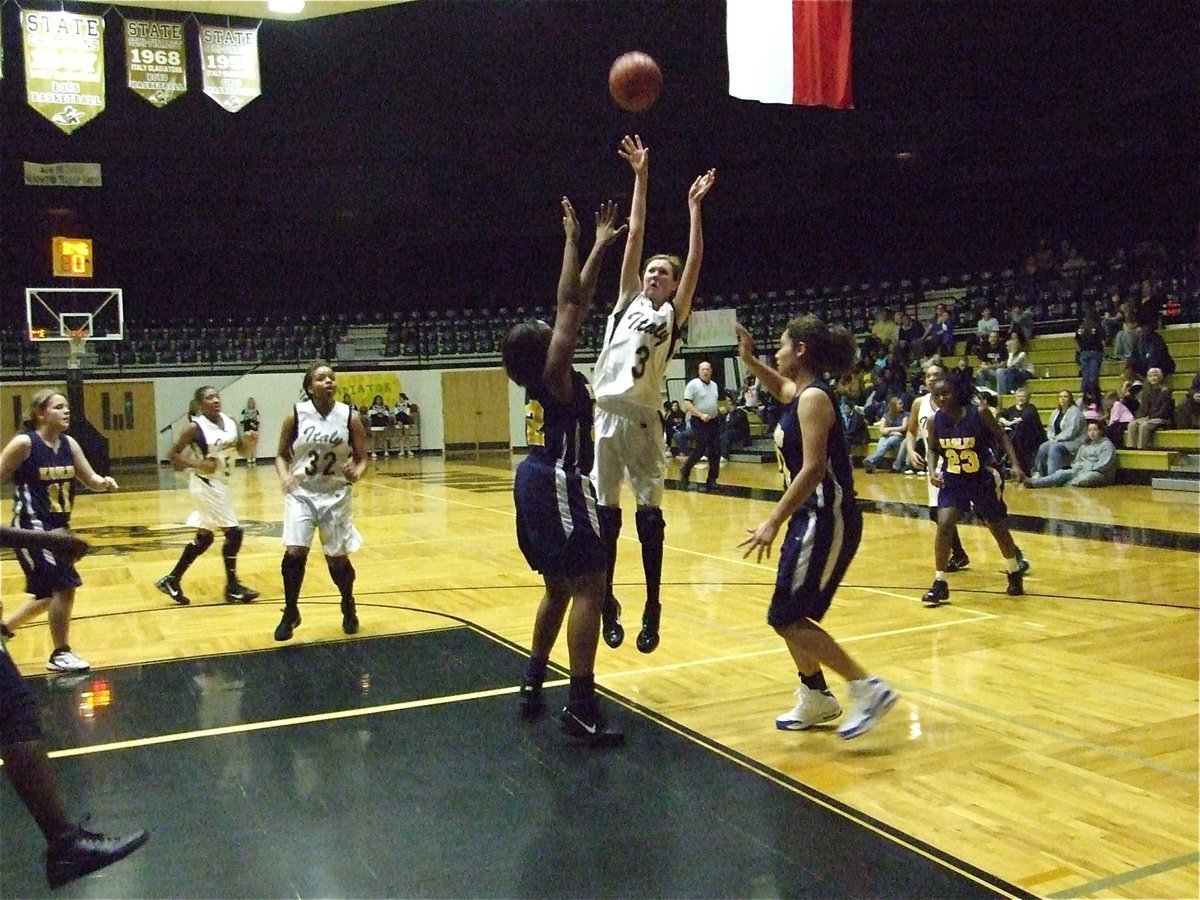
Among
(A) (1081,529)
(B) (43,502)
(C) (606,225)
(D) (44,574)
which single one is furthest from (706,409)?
(C) (606,225)

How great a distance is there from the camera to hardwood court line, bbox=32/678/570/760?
14.1 feet

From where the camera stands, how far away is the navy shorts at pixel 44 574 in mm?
5410

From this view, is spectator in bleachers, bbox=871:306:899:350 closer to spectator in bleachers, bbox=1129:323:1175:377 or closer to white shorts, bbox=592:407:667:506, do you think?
spectator in bleachers, bbox=1129:323:1175:377

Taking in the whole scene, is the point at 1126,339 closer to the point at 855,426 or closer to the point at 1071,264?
the point at 1071,264

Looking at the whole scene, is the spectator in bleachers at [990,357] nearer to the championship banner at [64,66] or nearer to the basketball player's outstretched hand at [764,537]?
the championship banner at [64,66]

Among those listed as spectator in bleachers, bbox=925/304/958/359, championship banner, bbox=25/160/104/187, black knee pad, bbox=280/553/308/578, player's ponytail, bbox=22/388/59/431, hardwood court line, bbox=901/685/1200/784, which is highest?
championship banner, bbox=25/160/104/187

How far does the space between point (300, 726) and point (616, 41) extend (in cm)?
1744

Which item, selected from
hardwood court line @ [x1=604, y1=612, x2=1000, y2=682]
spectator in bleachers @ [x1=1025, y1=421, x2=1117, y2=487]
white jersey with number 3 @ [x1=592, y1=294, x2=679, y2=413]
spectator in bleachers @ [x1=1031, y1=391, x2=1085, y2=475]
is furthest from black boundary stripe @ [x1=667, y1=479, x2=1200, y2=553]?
white jersey with number 3 @ [x1=592, y1=294, x2=679, y2=413]

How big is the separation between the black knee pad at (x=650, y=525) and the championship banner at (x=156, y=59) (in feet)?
32.5

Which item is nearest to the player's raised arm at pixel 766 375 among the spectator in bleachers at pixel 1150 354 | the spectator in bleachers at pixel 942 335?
the spectator in bleachers at pixel 1150 354

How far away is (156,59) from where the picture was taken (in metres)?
12.6

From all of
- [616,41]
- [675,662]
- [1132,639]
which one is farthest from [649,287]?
[616,41]

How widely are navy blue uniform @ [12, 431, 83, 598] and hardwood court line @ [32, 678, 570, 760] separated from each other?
138 cm

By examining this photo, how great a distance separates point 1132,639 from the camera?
558cm
